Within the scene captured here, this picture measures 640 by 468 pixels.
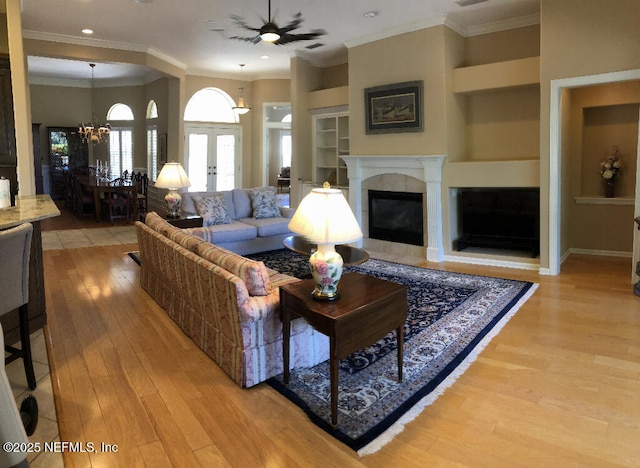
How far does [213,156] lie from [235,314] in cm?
851

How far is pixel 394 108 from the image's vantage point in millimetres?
6625

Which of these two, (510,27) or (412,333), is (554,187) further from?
(412,333)

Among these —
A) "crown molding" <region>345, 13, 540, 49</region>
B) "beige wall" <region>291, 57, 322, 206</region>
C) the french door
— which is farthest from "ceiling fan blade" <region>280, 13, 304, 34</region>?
the french door

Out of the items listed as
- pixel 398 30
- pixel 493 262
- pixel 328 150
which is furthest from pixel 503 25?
pixel 328 150

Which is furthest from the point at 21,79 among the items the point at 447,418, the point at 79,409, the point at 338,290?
the point at 447,418

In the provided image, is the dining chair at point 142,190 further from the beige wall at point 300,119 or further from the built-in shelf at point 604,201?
the built-in shelf at point 604,201

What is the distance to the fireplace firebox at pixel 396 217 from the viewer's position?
21.9 ft

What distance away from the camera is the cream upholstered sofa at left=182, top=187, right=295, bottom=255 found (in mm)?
6238

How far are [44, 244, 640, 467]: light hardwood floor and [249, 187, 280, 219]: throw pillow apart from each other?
2935 millimetres

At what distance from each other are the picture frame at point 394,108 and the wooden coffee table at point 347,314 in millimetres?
3979

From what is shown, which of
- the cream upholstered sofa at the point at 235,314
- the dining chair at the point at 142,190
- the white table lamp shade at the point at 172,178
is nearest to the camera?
the cream upholstered sofa at the point at 235,314

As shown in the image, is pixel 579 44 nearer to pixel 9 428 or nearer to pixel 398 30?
pixel 398 30

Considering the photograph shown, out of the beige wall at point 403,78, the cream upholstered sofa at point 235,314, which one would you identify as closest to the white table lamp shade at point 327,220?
the cream upholstered sofa at point 235,314

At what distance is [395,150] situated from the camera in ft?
22.1
